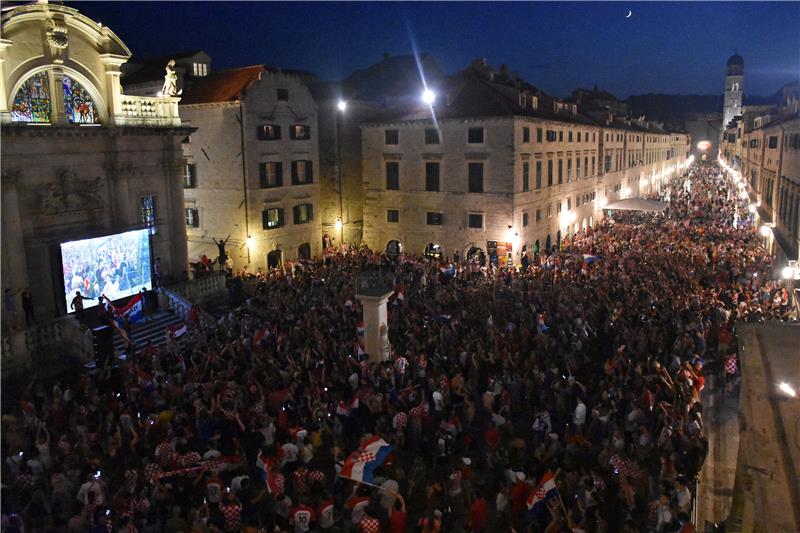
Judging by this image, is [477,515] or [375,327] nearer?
[477,515]

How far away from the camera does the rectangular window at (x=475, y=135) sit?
37634 mm

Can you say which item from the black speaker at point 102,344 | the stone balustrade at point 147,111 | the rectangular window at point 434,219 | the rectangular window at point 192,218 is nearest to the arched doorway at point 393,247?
the rectangular window at point 434,219

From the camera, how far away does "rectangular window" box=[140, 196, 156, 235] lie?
27.3 m

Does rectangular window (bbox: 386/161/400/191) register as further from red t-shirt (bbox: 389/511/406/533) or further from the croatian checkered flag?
red t-shirt (bbox: 389/511/406/533)

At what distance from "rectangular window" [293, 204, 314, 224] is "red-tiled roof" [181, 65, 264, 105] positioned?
749 cm

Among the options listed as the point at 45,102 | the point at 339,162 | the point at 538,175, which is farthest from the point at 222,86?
the point at 538,175

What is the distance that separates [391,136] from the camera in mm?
40688

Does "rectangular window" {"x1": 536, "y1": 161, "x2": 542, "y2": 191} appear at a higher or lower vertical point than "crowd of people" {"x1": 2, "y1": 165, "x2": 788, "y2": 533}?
higher

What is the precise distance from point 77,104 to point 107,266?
6294mm

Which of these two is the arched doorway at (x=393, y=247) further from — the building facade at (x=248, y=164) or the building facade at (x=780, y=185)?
the building facade at (x=780, y=185)

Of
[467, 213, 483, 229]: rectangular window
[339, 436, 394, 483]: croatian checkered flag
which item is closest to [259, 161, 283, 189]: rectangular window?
[467, 213, 483, 229]: rectangular window

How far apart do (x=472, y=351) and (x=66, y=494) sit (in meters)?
10.2

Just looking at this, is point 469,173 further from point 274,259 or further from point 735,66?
point 735,66

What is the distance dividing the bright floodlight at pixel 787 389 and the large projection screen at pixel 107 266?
22673 millimetres
